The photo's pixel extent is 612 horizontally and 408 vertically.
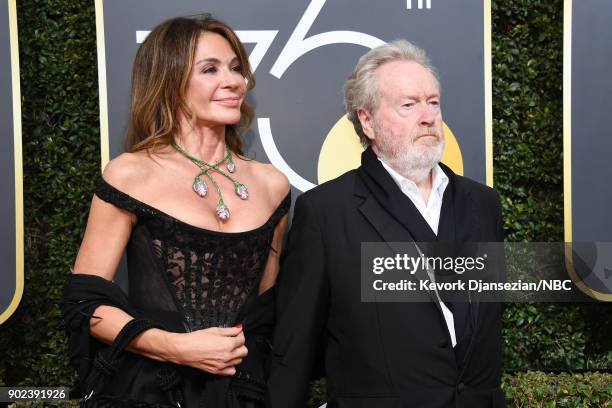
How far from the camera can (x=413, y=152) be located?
7.67ft

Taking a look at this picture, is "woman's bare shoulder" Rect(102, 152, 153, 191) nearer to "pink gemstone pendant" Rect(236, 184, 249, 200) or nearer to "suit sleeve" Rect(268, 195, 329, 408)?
"pink gemstone pendant" Rect(236, 184, 249, 200)

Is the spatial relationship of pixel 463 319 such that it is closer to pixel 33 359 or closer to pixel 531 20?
pixel 531 20

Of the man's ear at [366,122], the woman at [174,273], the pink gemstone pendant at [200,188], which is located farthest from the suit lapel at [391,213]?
the pink gemstone pendant at [200,188]

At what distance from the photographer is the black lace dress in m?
2.29

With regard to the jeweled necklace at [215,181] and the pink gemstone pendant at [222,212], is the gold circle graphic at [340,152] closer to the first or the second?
the jeweled necklace at [215,181]

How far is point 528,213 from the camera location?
3508 mm

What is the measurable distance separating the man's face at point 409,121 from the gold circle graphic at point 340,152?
785 millimetres

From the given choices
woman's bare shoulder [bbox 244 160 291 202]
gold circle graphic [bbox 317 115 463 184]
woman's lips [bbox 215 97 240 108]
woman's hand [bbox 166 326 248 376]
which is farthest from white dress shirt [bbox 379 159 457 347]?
gold circle graphic [bbox 317 115 463 184]

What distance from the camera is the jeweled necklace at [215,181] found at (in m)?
2.40

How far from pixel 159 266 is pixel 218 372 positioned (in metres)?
0.37

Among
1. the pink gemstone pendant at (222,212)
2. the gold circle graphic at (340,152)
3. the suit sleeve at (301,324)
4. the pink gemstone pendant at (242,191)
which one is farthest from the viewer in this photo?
the gold circle graphic at (340,152)

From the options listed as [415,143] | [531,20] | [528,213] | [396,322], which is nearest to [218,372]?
[396,322]

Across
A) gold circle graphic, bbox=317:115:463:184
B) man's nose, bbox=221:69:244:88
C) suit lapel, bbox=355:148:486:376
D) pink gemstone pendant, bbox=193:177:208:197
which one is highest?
man's nose, bbox=221:69:244:88

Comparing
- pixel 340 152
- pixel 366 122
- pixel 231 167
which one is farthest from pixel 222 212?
pixel 340 152
